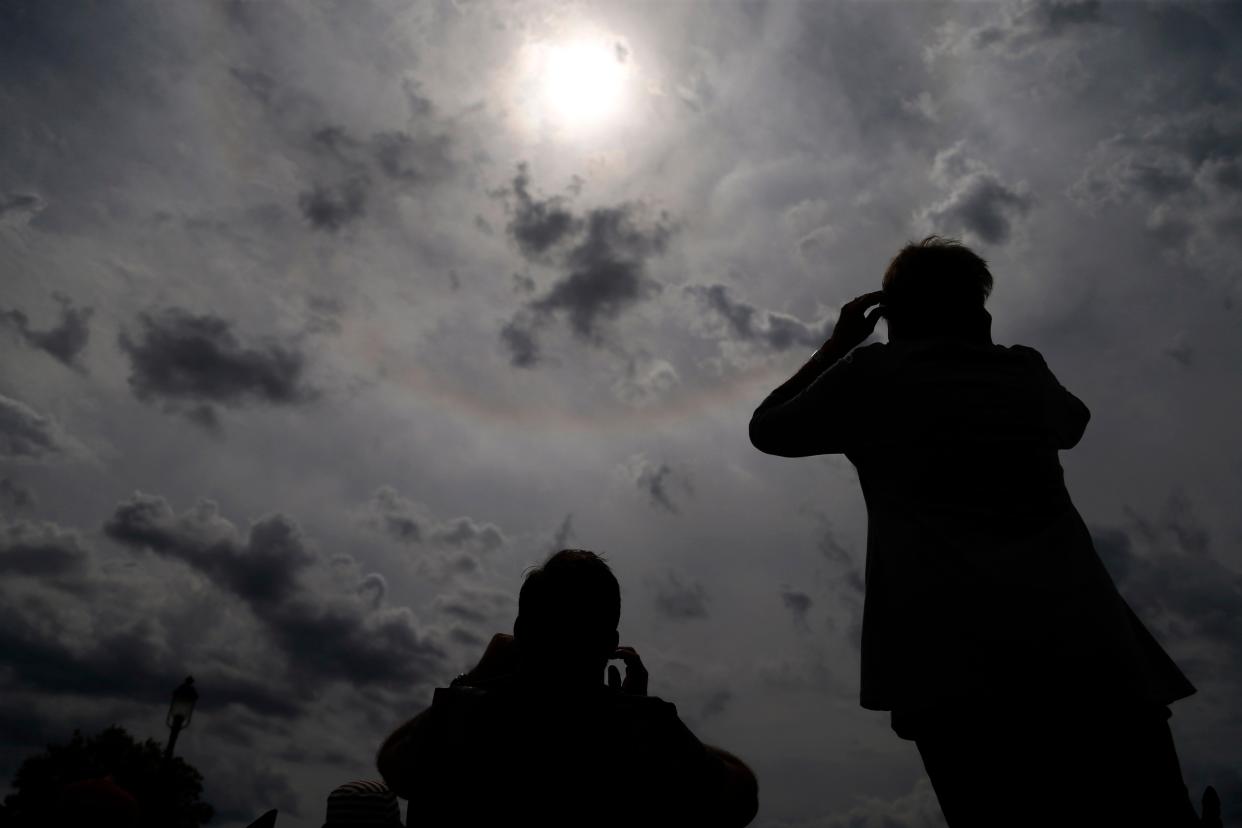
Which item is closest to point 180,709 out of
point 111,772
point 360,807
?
point 360,807

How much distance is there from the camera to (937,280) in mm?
2986

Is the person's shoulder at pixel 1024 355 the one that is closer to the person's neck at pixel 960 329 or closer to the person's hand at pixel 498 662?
the person's neck at pixel 960 329

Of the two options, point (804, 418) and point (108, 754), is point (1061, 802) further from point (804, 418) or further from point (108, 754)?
point (108, 754)

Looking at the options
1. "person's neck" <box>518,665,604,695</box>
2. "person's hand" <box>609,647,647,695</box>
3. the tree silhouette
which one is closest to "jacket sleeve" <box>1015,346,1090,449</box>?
"person's neck" <box>518,665,604,695</box>

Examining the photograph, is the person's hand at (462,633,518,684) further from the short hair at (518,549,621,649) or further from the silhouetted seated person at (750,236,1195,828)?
the silhouetted seated person at (750,236,1195,828)

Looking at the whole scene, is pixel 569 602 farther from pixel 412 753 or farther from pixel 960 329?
pixel 960 329

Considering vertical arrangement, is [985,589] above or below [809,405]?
below

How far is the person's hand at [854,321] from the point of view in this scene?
3.22 m

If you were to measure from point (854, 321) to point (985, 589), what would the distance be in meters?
1.30

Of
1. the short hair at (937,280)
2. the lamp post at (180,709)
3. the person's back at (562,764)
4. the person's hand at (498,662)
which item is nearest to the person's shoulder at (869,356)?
the short hair at (937,280)

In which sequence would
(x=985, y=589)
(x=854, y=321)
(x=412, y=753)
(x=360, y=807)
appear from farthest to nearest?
1. (x=360, y=807)
2. (x=854, y=321)
3. (x=412, y=753)
4. (x=985, y=589)

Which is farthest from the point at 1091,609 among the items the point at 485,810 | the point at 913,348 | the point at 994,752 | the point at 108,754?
the point at 108,754

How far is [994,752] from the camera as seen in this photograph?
220cm

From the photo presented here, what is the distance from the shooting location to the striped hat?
5117 mm
